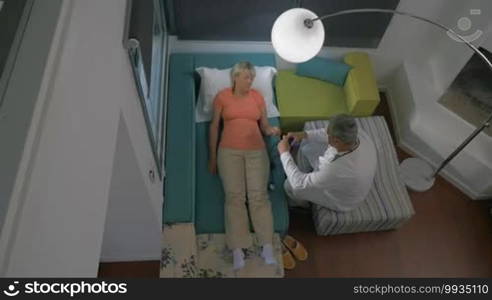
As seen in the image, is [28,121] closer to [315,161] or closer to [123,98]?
[123,98]

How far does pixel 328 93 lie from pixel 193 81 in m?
1.08

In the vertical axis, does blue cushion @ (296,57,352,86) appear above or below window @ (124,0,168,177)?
above

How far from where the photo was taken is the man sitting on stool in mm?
2399

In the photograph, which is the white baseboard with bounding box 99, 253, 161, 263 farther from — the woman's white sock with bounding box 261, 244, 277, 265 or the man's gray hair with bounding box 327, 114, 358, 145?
the man's gray hair with bounding box 327, 114, 358, 145

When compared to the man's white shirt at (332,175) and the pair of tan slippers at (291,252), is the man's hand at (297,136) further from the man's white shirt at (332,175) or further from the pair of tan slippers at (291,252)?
the pair of tan slippers at (291,252)

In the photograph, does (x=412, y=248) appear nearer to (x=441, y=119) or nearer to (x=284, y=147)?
(x=441, y=119)

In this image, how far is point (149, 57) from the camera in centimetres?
235

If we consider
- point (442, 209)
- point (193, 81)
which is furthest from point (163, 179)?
point (442, 209)

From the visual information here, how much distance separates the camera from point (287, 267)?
305 cm

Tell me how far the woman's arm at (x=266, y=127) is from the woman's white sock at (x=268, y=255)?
0.82 m

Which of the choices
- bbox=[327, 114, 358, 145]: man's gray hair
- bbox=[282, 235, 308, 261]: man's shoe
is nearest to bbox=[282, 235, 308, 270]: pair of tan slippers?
bbox=[282, 235, 308, 261]: man's shoe

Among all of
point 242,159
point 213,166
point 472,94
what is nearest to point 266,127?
point 242,159

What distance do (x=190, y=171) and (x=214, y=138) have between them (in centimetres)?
30

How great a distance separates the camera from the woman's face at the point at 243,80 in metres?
2.96
